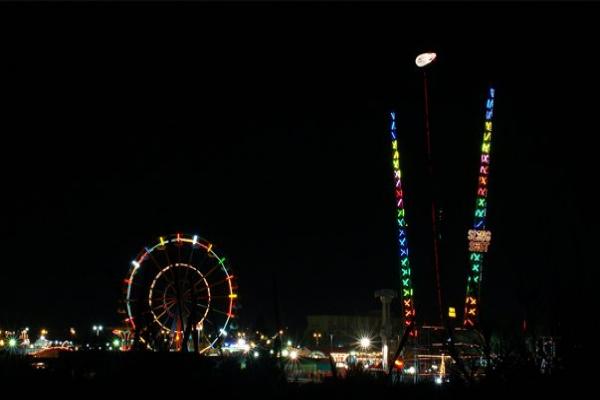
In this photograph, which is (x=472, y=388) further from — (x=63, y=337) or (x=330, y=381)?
(x=63, y=337)

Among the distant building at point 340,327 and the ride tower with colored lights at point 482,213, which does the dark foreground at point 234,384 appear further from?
the distant building at point 340,327

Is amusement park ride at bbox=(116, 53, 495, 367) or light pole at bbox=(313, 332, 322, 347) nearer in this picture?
amusement park ride at bbox=(116, 53, 495, 367)

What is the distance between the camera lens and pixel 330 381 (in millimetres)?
10453

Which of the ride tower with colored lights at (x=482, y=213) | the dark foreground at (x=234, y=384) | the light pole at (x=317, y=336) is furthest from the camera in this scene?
the light pole at (x=317, y=336)

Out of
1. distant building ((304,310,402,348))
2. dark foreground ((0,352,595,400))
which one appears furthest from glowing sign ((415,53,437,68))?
distant building ((304,310,402,348))

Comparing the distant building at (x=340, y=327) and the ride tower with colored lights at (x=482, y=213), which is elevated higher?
the ride tower with colored lights at (x=482, y=213)

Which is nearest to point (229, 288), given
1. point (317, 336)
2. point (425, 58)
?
point (425, 58)

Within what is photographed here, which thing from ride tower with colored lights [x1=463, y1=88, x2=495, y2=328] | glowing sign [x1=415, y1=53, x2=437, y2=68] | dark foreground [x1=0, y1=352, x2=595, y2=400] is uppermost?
glowing sign [x1=415, y1=53, x2=437, y2=68]

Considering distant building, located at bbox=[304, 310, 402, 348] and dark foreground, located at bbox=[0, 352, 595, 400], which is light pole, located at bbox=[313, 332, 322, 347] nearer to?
distant building, located at bbox=[304, 310, 402, 348]

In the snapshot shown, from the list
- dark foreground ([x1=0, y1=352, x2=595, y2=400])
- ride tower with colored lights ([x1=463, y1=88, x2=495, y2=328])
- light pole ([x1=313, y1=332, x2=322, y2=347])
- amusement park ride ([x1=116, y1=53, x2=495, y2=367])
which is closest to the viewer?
dark foreground ([x1=0, y1=352, x2=595, y2=400])

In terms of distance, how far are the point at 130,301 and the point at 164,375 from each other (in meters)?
27.1

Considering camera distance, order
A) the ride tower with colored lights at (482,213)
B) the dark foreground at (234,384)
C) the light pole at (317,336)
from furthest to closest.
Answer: the light pole at (317,336)
the ride tower with colored lights at (482,213)
the dark foreground at (234,384)

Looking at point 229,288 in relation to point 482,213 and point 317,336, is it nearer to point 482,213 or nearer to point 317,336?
point 482,213

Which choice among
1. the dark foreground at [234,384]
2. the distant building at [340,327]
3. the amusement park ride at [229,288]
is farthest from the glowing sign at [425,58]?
the distant building at [340,327]
